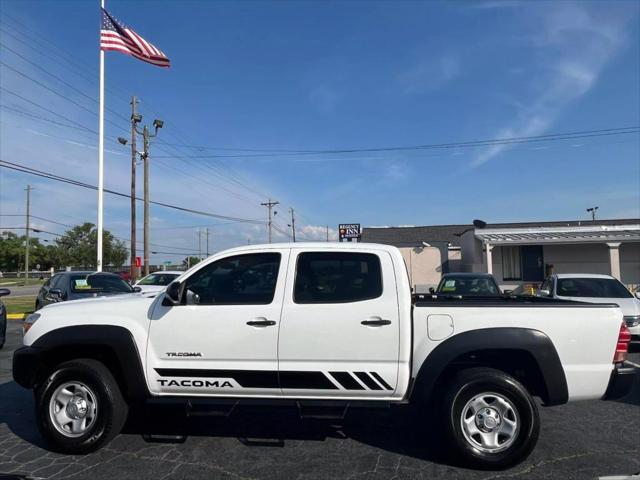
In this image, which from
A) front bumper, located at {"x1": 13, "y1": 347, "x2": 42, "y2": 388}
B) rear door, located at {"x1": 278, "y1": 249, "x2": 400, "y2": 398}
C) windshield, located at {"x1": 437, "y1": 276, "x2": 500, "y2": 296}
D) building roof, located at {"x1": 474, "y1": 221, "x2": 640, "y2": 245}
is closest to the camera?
rear door, located at {"x1": 278, "y1": 249, "x2": 400, "y2": 398}

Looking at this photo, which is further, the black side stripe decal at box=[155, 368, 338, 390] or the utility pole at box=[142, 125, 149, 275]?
the utility pole at box=[142, 125, 149, 275]

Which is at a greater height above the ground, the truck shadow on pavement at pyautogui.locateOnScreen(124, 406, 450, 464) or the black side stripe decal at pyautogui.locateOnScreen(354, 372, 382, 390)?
the black side stripe decal at pyautogui.locateOnScreen(354, 372, 382, 390)

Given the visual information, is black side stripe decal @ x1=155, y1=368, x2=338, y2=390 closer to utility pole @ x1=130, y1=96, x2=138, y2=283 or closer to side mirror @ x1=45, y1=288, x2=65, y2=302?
side mirror @ x1=45, y1=288, x2=65, y2=302

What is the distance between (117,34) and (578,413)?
20.7 metres

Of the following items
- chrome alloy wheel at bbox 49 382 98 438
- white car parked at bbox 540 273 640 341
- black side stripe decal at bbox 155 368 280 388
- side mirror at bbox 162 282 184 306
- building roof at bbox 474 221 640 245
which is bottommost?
chrome alloy wheel at bbox 49 382 98 438

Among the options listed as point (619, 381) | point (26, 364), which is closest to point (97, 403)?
point (26, 364)

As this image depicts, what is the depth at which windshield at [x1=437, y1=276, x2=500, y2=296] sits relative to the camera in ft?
41.7

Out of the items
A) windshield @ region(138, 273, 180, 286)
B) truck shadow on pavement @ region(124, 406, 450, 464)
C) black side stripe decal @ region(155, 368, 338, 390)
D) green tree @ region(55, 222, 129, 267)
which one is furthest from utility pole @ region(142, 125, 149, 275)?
green tree @ region(55, 222, 129, 267)

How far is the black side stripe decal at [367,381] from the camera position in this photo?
4.23 meters

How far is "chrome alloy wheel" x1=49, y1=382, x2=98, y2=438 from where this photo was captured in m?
4.52

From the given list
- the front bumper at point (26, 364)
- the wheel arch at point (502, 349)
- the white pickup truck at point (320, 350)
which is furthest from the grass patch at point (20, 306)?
the wheel arch at point (502, 349)

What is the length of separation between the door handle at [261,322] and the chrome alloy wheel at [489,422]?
1802 millimetres

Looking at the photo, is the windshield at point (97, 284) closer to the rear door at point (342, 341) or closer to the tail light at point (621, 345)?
the rear door at point (342, 341)

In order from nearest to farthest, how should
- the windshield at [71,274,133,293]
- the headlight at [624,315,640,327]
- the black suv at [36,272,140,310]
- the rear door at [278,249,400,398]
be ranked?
the rear door at [278,249,400,398] → the headlight at [624,315,640,327] → the black suv at [36,272,140,310] → the windshield at [71,274,133,293]
